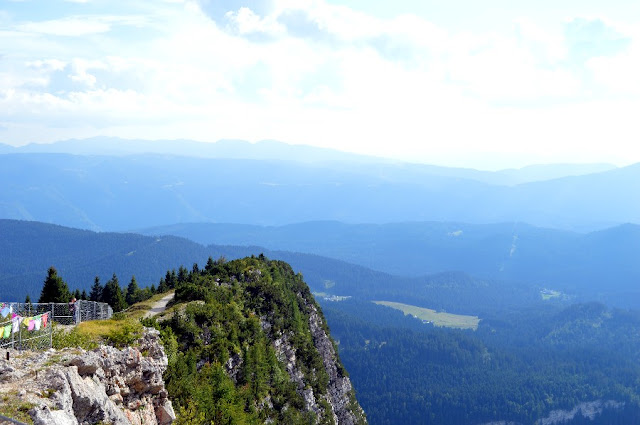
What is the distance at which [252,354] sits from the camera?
157 ft

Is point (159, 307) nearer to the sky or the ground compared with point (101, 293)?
nearer to the sky

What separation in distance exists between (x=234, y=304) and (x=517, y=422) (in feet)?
512

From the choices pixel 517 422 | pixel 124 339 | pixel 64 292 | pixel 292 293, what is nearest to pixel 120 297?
pixel 64 292

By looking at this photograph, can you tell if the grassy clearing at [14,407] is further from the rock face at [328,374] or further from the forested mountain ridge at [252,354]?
the rock face at [328,374]

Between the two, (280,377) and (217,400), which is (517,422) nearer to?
(280,377)

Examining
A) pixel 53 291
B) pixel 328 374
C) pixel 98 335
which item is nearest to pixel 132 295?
pixel 53 291

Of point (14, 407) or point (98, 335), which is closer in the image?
point (14, 407)

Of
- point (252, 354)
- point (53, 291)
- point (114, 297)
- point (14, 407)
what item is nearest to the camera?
point (14, 407)

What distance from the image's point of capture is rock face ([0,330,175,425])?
2046 centimetres

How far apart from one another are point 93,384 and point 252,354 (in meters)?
24.8

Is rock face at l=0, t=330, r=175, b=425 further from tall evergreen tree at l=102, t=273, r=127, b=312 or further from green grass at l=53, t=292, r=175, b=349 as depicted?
tall evergreen tree at l=102, t=273, r=127, b=312

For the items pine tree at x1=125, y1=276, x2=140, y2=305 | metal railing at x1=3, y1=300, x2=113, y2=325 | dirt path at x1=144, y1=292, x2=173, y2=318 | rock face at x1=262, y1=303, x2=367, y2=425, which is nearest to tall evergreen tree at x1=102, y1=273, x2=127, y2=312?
pine tree at x1=125, y1=276, x2=140, y2=305

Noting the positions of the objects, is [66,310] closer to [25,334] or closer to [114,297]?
[25,334]

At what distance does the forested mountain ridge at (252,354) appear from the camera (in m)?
37.0
